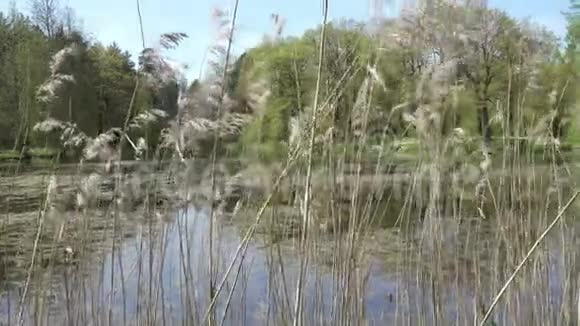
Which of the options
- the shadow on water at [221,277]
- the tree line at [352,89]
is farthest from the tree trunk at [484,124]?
the shadow on water at [221,277]

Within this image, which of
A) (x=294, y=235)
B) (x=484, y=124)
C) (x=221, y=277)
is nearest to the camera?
(x=221, y=277)

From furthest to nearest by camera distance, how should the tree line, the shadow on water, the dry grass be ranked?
the shadow on water < the dry grass < the tree line

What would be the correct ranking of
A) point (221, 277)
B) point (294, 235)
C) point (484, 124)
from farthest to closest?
point (484, 124) < point (294, 235) < point (221, 277)

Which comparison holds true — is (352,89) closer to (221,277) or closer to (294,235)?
(294,235)

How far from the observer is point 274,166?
91.3 inches

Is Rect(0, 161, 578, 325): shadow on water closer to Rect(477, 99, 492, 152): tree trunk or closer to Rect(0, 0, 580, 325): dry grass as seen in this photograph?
Rect(0, 0, 580, 325): dry grass

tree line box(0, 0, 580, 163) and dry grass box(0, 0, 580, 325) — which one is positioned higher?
tree line box(0, 0, 580, 163)

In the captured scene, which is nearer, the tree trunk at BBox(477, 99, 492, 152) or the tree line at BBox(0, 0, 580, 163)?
the tree line at BBox(0, 0, 580, 163)

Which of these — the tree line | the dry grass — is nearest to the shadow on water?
the dry grass

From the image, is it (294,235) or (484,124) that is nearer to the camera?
(294,235)

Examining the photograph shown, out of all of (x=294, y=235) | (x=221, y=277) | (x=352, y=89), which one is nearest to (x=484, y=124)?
(x=352, y=89)

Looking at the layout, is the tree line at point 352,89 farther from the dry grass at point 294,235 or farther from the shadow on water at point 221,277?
the shadow on water at point 221,277

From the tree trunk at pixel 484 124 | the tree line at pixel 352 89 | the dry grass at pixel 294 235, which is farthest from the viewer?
the tree trunk at pixel 484 124

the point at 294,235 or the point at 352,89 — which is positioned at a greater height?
the point at 352,89
